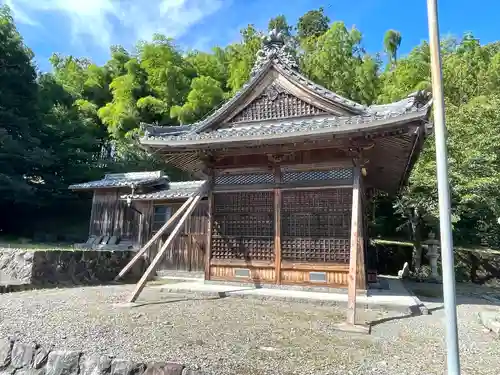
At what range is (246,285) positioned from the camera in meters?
8.45

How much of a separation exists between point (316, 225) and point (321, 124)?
7.49 ft

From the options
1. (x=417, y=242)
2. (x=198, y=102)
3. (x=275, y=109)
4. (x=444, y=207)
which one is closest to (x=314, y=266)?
(x=275, y=109)

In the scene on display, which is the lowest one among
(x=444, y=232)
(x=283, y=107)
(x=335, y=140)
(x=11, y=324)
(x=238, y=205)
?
(x=11, y=324)

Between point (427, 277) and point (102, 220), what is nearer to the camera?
point (427, 277)

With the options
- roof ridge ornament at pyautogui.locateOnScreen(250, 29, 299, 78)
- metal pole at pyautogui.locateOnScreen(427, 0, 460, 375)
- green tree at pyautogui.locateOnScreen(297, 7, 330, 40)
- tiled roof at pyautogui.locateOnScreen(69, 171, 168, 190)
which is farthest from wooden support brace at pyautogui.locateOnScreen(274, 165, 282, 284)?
green tree at pyautogui.locateOnScreen(297, 7, 330, 40)

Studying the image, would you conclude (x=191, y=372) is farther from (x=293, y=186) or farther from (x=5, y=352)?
(x=293, y=186)

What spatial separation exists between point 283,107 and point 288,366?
21.0ft

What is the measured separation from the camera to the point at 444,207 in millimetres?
2945

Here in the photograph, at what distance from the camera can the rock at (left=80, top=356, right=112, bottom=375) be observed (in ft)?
11.9

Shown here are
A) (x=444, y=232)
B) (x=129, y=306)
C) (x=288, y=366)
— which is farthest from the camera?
(x=129, y=306)

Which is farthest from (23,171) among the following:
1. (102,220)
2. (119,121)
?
(102,220)

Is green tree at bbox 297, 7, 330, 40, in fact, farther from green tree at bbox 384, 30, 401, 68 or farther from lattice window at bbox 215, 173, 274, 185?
lattice window at bbox 215, 173, 274, 185

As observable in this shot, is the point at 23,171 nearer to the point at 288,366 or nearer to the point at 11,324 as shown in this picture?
the point at 11,324

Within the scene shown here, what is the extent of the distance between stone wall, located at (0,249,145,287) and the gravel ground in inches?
54.8
